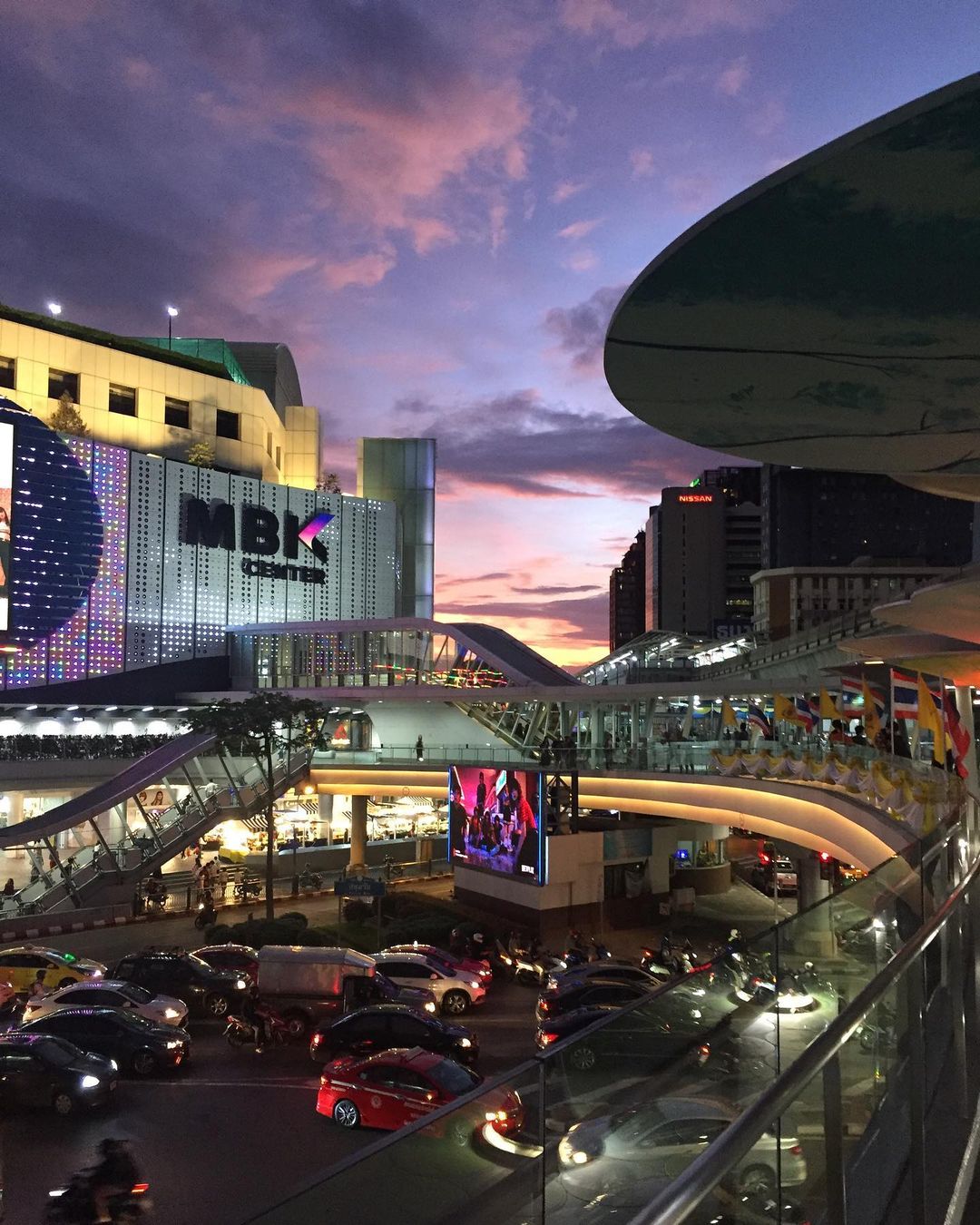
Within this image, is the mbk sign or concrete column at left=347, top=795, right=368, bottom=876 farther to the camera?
the mbk sign

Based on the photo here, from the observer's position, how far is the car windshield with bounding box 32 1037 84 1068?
1650 cm

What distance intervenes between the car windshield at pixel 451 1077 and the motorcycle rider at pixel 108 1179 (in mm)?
4955

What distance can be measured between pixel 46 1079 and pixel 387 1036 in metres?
5.58

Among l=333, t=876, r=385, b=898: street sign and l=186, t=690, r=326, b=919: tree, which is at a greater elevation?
l=186, t=690, r=326, b=919: tree

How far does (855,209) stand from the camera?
15.0 ft

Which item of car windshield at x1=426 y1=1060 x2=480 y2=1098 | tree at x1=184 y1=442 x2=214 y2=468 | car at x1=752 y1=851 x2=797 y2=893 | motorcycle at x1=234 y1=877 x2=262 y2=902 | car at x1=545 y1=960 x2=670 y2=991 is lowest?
car at x1=752 y1=851 x2=797 y2=893

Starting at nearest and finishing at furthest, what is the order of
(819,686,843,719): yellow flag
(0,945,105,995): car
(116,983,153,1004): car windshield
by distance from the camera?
1. (116,983,153,1004): car windshield
2. (0,945,105,995): car
3. (819,686,843,719): yellow flag

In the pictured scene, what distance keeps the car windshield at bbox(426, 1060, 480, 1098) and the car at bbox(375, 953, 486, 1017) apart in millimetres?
8970

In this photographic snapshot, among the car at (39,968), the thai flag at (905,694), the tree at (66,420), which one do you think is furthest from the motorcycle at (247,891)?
the tree at (66,420)

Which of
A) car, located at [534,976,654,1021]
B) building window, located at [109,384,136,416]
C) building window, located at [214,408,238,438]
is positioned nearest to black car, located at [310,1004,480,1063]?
car, located at [534,976,654,1021]

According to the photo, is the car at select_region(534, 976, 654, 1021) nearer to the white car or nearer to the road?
the road

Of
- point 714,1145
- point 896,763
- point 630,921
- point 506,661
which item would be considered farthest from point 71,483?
point 714,1145

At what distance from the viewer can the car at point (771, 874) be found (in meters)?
46.8

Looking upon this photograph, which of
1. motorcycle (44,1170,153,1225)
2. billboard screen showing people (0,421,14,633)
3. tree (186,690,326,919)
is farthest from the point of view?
billboard screen showing people (0,421,14,633)
